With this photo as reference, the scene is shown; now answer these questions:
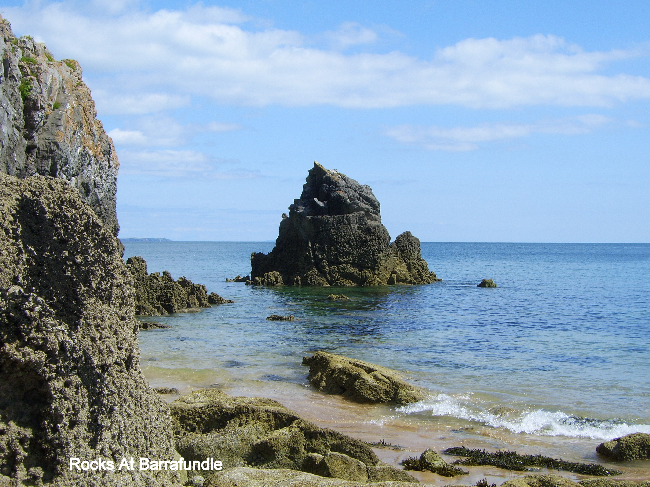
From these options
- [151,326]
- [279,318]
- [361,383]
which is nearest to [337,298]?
[279,318]

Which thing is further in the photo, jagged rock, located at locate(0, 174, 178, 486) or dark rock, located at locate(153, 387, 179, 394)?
dark rock, located at locate(153, 387, 179, 394)

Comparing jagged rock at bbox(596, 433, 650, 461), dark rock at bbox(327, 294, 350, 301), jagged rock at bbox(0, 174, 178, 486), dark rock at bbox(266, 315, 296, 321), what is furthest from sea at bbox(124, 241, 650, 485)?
jagged rock at bbox(0, 174, 178, 486)

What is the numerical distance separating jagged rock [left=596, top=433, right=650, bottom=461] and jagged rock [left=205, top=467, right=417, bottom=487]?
5.13 m

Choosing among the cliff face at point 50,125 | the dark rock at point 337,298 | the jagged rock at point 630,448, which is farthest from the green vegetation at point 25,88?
the dark rock at point 337,298

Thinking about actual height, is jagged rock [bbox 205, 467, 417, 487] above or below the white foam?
above

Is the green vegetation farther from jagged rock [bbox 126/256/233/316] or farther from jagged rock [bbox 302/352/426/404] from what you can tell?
jagged rock [bbox 302/352/426/404]

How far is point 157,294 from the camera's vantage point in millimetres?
27141

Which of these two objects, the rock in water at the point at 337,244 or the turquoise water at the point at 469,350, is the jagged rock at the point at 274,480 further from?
the rock in water at the point at 337,244

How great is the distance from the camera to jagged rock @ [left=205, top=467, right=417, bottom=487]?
14.2 ft

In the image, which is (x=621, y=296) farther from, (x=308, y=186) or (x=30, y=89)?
(x=30, y=89)

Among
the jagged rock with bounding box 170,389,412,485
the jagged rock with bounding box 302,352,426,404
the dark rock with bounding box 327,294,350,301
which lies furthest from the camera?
the dark rock with bounding box 327,294,350,301

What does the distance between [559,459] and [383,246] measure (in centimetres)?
3667

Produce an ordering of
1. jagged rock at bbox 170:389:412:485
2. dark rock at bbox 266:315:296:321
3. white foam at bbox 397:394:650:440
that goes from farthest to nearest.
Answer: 1. dark rock at bbox 266:315:296:321
2. white foam at bbox 397:394:650:440
3. jagged rock at bbox 170:389:412:485

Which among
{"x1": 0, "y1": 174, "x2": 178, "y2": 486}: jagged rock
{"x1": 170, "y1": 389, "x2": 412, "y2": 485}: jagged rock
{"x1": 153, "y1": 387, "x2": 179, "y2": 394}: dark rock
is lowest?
{"x1": 153, "y1": 387, "x2": 179, "y2": 394}: dark rock
